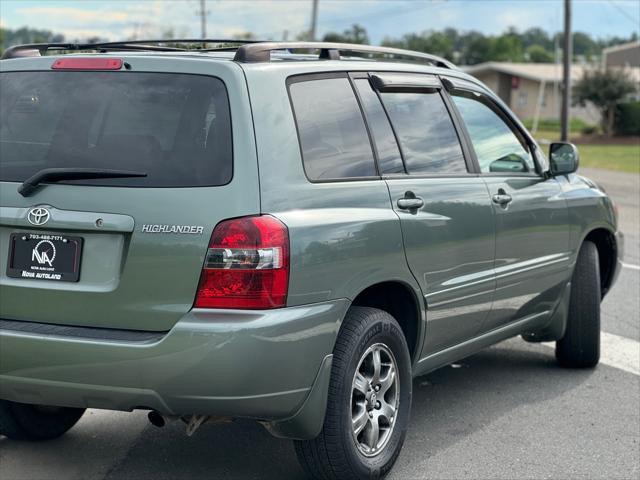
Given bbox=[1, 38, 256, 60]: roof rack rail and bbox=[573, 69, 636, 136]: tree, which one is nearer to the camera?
bbox=[1, 38, 256, 60]: roof rack rail

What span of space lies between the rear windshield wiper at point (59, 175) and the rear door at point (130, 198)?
21 millimetres

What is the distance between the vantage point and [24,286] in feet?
13.3

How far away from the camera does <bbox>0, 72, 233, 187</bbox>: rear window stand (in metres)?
3.98

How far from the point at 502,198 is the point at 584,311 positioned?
1.25 m

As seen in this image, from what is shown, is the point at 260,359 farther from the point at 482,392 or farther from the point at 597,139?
the point at 597,139

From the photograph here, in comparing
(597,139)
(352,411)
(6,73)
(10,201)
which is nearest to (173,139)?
(10,201)

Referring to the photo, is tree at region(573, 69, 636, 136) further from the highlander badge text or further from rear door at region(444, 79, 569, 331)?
the highlander badge text

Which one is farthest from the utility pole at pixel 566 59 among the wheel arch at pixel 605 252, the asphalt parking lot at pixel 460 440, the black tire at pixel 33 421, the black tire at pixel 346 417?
the black tire at pixel 346 417

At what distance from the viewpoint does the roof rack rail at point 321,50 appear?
4.18m

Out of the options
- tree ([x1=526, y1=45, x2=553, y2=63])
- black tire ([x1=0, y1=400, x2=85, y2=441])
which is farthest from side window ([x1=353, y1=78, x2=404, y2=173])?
tree ([x1=526, y1=45, x2=553, y2=63])

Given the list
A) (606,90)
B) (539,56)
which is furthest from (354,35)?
(606,90)

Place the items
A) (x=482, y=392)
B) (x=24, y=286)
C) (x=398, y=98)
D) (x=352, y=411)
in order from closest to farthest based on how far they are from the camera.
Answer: (x=24, y=286)
(x=352, y=411)
(x=398, y=98)
(x=482, y=392)

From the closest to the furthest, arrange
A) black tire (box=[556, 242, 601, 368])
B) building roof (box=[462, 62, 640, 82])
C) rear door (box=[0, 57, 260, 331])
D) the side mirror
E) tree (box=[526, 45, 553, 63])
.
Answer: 1. rear door (box=[0, 57, 260, 331])
2. the side mirror
3. black tire (box=[556, 242, 601, 368])
4. building roof (box=[462, 62, 640, 82])
5. tree (box=[526, 45, 553, 63])

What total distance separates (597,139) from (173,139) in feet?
148
